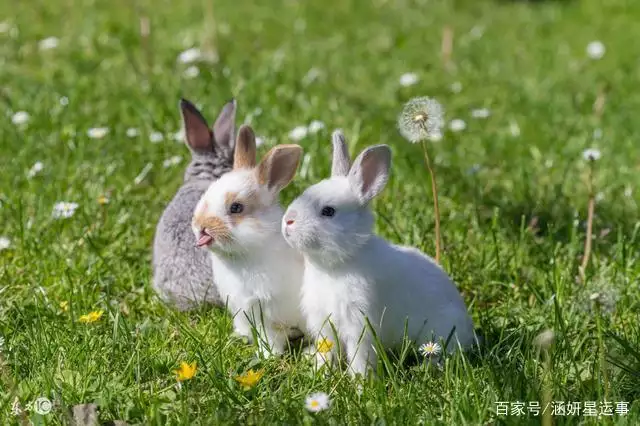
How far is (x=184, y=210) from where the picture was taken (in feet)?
12.5

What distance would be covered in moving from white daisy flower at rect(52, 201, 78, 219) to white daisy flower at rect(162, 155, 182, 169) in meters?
0.66

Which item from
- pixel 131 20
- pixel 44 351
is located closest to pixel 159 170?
pixel 44 351

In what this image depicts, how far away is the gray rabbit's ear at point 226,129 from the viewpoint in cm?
402

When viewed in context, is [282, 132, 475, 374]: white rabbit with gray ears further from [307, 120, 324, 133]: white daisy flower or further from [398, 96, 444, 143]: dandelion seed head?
[307, 120, 324, 133]: white daisy flower

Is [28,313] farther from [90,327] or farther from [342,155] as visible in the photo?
[342,155]

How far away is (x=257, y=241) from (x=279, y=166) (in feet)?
0.88

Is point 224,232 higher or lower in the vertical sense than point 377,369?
higher

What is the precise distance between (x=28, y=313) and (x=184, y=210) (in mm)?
728

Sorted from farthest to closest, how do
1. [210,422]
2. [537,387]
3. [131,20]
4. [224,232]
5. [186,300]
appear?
[131,20], [186,300], [224,232], [537,387], [210,422]

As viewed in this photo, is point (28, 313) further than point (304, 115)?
No

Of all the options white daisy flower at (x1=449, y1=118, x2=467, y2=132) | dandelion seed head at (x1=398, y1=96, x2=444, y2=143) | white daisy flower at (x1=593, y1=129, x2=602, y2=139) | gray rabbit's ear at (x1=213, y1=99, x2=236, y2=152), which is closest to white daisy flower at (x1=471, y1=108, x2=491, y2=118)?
white daisy flower at (x1=449, y1=118, x2=467, y2=132)

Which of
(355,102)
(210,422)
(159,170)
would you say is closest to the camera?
(210,422)

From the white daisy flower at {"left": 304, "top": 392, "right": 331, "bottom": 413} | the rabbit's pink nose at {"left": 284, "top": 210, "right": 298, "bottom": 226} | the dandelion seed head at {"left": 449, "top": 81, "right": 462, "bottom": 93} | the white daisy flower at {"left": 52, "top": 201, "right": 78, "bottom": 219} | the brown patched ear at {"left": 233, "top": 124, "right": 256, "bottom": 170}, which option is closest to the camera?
the white daisy flower at {"left": 304, "top": 392, "right": 331, "bottom": 413}

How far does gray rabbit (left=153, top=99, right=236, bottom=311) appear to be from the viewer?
366cm
